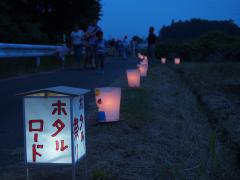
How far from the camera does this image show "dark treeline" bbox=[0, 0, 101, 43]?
896 inches

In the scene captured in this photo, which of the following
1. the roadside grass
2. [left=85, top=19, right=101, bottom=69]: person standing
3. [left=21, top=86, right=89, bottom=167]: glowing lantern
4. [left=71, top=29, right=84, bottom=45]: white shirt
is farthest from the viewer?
[left=71, top=29, right=84, bottom=45]: white shirt

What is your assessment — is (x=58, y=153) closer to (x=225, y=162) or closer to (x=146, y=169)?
(x=146, y=169)

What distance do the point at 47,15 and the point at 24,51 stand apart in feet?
43.8

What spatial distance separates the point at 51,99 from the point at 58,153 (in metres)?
0.46

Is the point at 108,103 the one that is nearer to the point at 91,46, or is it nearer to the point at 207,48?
the point at 91,46

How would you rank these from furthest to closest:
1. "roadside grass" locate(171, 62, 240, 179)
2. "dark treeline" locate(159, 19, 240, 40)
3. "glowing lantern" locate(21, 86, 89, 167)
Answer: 1. "dark treeline" locate(159, 19, 240, 40)
2. "roadside grass" locate(171, 62, 240, 179)
3. "glowing lantern" locate(21, 86, 89, 167)

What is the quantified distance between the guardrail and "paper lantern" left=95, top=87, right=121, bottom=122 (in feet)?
25.4

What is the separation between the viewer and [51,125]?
3912 millimetres

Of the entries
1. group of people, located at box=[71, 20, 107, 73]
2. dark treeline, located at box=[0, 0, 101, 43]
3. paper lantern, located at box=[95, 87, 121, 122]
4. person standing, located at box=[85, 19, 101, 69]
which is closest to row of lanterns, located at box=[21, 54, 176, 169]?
paper lantern, located at box=[95, 87, 121, 122]

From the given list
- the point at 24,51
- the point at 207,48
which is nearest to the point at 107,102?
the point at 24,51

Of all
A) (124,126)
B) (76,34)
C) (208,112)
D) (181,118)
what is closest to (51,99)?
(124,126)

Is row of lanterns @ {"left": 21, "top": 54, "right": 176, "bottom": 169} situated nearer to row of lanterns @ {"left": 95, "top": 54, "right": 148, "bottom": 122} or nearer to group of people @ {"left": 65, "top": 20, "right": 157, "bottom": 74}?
row of lanterns @ {"left": 95, "top": 54, "right": 148, "bottom": 122}

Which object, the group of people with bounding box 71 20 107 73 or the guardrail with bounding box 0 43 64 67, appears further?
the group of people with bounding box 71 20 107 73

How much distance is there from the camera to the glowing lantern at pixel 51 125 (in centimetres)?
387
